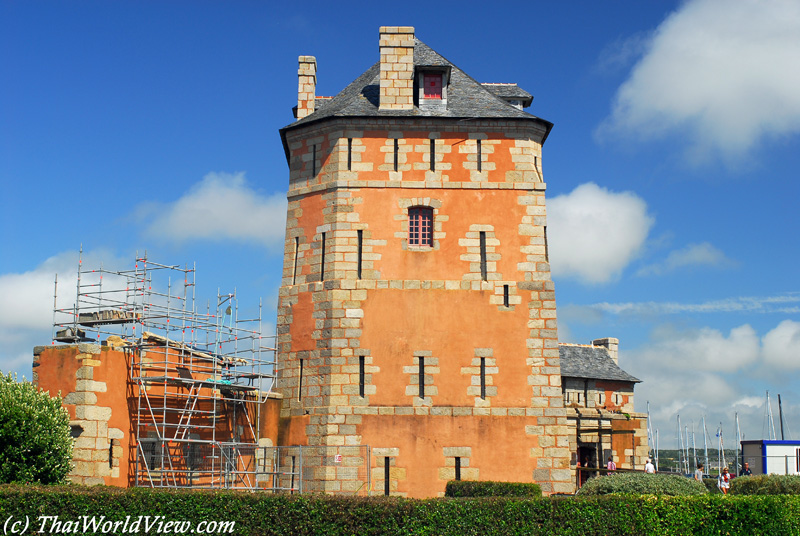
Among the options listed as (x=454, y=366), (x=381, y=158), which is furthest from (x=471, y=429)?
(x=381, y=158)

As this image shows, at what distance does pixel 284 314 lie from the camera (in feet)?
91.6

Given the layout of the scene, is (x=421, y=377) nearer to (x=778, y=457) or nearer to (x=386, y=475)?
(x=386, y=475)

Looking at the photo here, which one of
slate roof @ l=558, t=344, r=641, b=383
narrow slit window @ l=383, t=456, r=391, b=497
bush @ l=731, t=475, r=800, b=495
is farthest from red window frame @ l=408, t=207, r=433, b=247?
slate roof @ l=558, t=344, r=641, b=383

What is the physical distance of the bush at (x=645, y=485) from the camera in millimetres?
20844

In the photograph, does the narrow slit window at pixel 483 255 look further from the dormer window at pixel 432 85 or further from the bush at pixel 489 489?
the bush at pixel 489 489

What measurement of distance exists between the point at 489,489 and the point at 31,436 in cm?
1264

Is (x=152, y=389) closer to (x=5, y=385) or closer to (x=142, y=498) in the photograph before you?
(x=5, y=385)

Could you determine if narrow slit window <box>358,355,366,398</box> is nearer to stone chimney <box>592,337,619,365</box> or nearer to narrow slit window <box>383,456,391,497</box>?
narrow slit window <box>383,456,391,497</box>

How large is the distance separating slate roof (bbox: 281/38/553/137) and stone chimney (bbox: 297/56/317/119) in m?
0.41

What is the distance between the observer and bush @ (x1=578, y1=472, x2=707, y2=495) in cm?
2084

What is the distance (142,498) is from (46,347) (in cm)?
706

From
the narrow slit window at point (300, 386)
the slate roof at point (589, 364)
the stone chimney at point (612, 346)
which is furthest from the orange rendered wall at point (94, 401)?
the stone chimney at point (612, 346)

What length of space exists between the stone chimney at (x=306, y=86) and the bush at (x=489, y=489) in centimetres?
1449

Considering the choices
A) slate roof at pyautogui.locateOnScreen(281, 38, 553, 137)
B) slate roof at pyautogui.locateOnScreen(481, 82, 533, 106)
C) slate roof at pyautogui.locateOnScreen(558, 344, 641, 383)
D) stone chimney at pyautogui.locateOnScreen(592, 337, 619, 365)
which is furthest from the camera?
stone chimney at pyautogui.locateOnScreen(592, 337, 619, 365)
